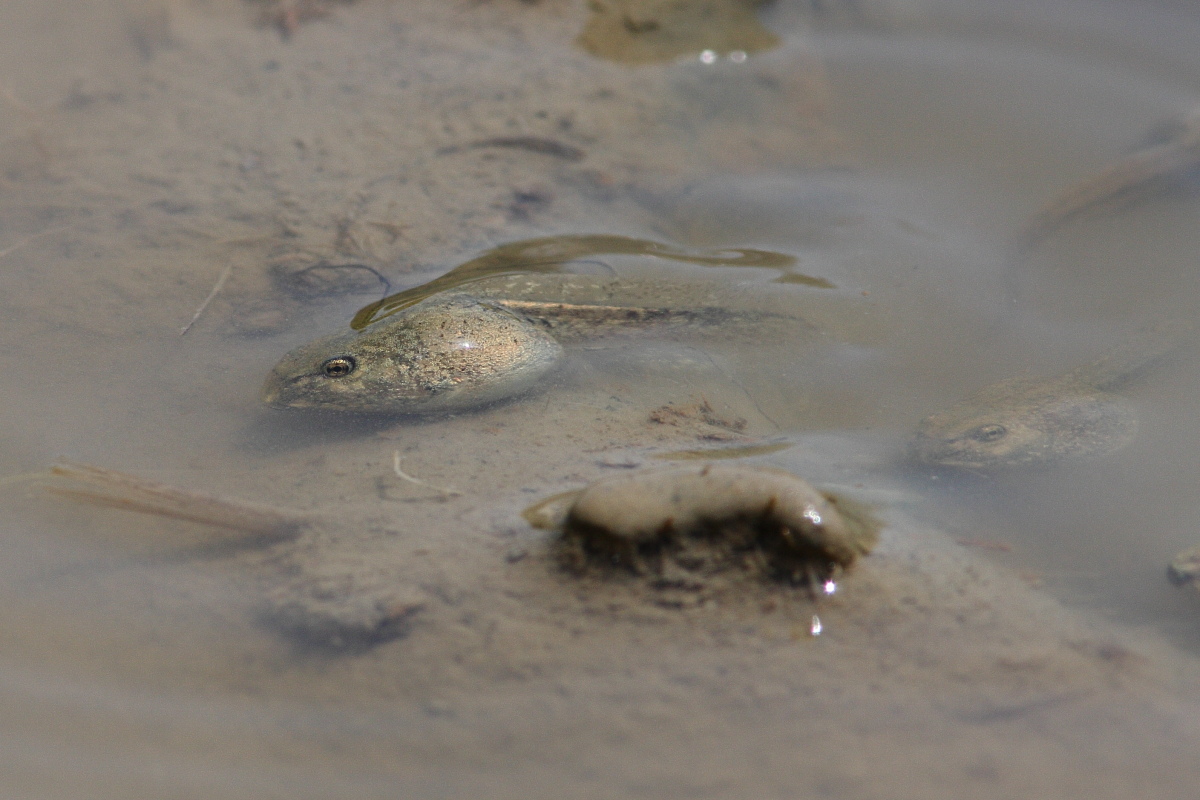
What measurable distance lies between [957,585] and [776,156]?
3.96 meters

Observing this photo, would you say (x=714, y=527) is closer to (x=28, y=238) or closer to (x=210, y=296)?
(x=210, y=296)

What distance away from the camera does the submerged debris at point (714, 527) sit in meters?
2.64

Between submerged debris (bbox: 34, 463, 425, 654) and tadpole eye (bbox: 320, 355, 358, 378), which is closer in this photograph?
submerged debris (bbox: 34, 463, 425, 654)

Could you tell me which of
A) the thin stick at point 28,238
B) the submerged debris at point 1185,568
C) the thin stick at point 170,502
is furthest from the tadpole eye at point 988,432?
Result: the thin stick at point 28,238

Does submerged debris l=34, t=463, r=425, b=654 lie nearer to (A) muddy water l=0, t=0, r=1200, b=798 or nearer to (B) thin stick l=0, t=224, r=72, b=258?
(A) muddy water l=0, t=0, r=1200, b=798

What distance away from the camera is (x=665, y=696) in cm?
249

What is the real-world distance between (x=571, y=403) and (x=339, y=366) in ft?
3.76

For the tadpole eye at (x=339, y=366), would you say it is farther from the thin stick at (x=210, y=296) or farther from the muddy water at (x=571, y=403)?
the thin stick at (x=210, y=296)

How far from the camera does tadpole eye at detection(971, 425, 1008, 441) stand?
3.82m

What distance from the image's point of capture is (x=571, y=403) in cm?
411

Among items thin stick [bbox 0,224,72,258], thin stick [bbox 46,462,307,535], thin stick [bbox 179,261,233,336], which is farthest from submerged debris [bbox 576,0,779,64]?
thin stick [bbox 46,462,307,535]

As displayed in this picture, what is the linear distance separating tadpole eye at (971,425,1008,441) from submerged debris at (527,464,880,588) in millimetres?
1400

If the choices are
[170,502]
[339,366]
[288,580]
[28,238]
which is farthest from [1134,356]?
[28,238]

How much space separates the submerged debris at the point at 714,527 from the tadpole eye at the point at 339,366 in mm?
1910
